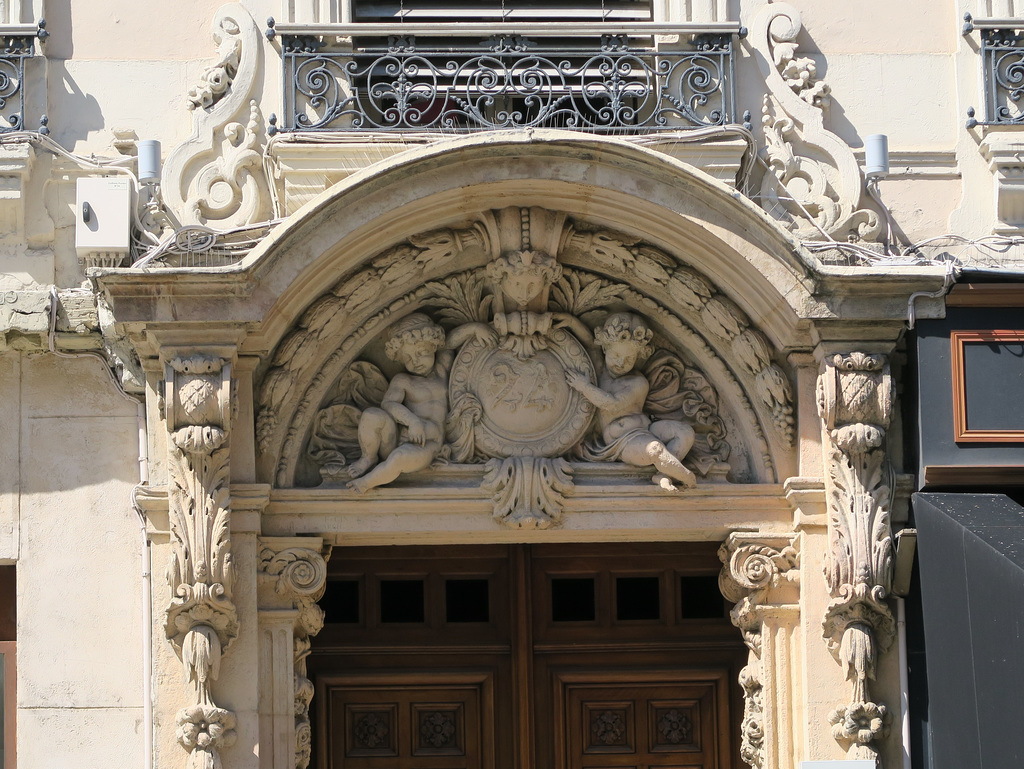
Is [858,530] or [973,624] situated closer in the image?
[973,624]

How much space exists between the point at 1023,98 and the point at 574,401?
268 cm

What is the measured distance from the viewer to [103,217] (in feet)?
28.9

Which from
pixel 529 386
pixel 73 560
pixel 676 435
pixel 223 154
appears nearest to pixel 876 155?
pixel 676 435

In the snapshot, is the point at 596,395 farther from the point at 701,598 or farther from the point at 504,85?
the point at 504,85

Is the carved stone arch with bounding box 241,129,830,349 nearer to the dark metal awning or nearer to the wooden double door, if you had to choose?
the dark metal awning

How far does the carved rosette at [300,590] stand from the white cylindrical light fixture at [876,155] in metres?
3.22

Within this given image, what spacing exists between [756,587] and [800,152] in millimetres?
2141

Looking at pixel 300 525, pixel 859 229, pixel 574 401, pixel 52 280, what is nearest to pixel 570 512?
pixel 574 401

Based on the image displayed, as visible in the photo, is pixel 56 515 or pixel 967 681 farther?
pixel 56 515

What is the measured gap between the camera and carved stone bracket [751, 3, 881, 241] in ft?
29.7

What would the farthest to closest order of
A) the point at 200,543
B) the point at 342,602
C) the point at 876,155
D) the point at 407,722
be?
1. the point at 342,602
2. the point at 407,722
3. the point at 876,155
4. the point at 200,543

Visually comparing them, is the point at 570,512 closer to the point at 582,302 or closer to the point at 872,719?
the point at 582,302

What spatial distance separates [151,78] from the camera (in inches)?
360

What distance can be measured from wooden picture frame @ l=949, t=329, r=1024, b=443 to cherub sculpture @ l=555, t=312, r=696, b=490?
4.09 ft
